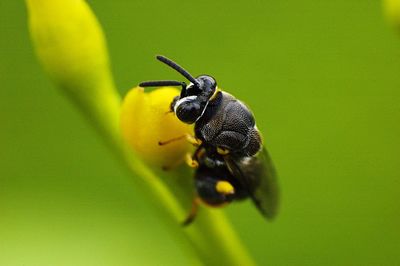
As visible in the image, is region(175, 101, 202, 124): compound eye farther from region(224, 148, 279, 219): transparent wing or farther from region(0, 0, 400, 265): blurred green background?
region(0, 0, 400, 265): blurred green background

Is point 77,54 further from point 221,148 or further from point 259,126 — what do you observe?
point 259,126

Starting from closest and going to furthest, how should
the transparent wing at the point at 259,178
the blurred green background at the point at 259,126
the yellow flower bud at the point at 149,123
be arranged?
1. the yellow flower bud at the point at 149,123
2. the transparent wing at the point at 259,178
3. the blurred green background at the point at 259,126

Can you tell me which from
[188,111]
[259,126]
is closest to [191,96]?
[188,111]

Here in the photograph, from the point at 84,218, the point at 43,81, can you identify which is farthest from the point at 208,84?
the point at 43,81

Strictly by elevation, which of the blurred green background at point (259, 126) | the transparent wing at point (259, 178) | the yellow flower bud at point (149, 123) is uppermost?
the yellow flower bud at point (149, 123)

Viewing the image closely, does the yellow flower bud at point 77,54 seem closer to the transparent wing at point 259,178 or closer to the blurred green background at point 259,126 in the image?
the transparent wing at point 259,178

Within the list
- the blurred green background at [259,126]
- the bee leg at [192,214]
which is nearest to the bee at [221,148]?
the bee leg at [192,214]

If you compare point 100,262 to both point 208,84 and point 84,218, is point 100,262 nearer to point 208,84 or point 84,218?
point 84,218
